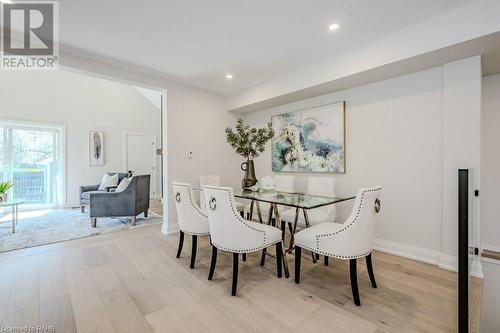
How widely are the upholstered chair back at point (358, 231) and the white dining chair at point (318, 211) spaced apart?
82 cm

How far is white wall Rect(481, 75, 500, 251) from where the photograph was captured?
275cm

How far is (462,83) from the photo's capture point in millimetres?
2301

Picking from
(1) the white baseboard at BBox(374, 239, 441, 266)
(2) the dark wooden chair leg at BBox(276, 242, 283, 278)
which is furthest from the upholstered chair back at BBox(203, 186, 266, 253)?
(1) the white baseboard at BBox(374, 239, 441, 266)

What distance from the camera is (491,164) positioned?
9.16 feet

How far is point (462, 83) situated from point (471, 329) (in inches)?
87.4

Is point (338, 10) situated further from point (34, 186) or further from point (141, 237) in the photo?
point (34, 186)

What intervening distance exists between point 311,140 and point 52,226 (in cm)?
468

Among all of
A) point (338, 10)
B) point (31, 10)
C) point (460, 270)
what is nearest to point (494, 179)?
point (460, 270)

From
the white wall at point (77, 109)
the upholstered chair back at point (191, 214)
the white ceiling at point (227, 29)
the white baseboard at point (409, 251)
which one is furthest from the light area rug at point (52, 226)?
the white baseboard at point (409, 251)

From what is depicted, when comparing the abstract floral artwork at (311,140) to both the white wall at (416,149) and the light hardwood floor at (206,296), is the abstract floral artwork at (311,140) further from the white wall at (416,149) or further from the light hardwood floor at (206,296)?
the light hardwood floor at (206,296)

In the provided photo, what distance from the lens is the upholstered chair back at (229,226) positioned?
192 cm

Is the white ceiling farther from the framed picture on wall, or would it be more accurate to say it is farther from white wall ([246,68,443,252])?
the framed picture on wall

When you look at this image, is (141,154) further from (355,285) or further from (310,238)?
(355,285)

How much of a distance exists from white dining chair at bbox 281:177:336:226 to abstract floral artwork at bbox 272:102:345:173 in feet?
1.07
